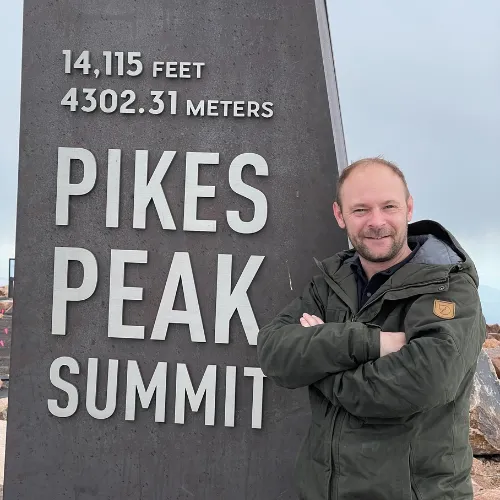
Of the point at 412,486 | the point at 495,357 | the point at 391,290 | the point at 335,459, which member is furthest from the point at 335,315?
the point at 495,357

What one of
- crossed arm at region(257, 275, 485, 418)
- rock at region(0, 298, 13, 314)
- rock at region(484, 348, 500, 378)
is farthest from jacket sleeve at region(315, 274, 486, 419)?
rock at region(0, 298, 13, 314)

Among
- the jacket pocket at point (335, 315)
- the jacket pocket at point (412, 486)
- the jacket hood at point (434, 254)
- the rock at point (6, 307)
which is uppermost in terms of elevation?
the rock at point (6, 307)

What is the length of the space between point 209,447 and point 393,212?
1.51 meters

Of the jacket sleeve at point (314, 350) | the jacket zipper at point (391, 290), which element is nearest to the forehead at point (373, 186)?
the jacket zipper at point (391, 290)

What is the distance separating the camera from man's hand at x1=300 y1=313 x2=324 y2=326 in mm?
2214

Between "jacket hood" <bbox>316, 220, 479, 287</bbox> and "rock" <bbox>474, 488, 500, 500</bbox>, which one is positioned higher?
"jacket hood" <bbox>316, 220, 479, 287</bbox>

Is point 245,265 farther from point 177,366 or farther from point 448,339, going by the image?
point 448,339

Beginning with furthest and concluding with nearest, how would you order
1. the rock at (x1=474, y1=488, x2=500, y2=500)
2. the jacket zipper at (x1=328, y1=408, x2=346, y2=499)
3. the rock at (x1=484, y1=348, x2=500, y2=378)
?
the rock at (x1=484, y1=348, x2=500, y2=378), the rock at (x1=474, y1=488, x2=500, y2=500), the jacket zipper at (x1=328, y1=408, x2=346, y2=499)

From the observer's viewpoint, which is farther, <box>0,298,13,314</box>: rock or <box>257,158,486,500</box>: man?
<box>0,298,13,314</box>: rock

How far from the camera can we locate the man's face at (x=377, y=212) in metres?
2.23

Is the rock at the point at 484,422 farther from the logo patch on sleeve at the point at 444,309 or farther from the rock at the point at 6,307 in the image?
the rock at the point at 6,307

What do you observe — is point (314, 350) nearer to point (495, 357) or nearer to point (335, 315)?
point (335, 315)

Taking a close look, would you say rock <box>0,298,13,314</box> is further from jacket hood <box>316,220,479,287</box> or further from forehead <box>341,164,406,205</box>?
forehead <box>341,164,406,205</box>

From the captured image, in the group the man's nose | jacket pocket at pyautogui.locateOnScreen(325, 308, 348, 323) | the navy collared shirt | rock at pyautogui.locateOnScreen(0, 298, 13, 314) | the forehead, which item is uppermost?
rock at pyautogui.locateOnScreen(0, 298, 13, 314)
